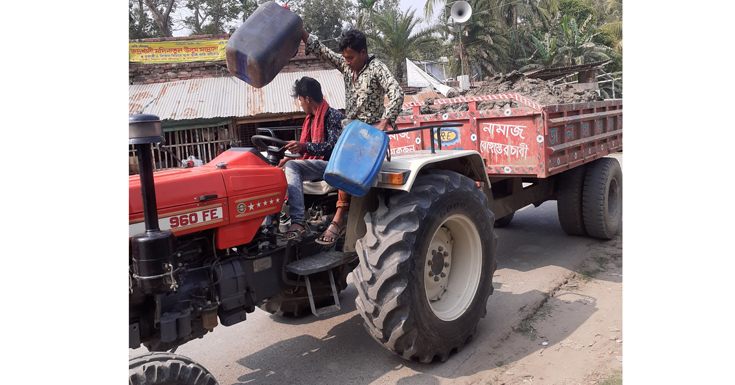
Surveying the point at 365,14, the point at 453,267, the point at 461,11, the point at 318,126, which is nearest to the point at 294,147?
the point at 318,126

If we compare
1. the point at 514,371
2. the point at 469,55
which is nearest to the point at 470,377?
the point at 514,371

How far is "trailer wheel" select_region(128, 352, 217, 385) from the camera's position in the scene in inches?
89.8

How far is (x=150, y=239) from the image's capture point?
226 cm

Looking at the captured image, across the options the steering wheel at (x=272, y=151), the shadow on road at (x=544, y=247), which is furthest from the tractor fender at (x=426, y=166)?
the shadow on road at (x=544, y=247)

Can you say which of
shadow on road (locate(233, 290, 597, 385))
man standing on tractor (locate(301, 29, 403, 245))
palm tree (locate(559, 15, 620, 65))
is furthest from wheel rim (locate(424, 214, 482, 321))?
palm tree (locate(559, 15, 620, 65))

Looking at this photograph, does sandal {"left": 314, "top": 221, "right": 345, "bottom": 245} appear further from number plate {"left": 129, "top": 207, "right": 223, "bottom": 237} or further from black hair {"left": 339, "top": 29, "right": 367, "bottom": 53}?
black hair {"left": 339, "top": 29, "right": 367, "bottom": 53}

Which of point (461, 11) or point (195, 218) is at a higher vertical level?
point (461, 11)

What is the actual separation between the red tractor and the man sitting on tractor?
0.29 feet

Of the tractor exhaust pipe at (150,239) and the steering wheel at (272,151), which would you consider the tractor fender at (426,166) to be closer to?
the steering wheel at (272,151)

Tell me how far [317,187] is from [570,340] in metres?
2.13

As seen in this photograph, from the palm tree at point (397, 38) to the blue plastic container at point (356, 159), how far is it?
22147 mm

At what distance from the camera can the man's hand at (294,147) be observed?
3.40m

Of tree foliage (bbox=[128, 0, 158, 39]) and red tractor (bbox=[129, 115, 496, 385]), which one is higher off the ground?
tree foliage (bbox=[128, 0, 158, 39])

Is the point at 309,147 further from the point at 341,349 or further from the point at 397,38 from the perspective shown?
the point at 397,38
